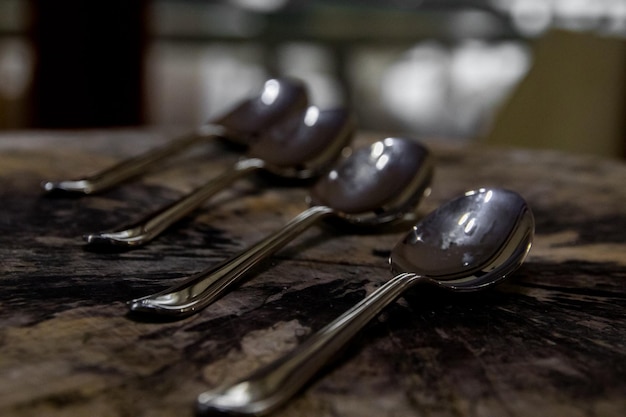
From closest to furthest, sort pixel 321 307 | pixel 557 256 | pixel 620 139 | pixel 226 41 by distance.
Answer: pixel 321 307
pixel 557 256
pixel 620 139
pixel 226 41

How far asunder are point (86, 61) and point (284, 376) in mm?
1745

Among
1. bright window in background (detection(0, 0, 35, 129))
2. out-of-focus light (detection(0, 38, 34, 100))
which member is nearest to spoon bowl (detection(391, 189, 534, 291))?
bright window in background (detection(0, 0, 35, 129))

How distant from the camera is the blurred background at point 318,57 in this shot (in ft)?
6.22

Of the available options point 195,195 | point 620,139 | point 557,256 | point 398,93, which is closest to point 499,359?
point 557,256

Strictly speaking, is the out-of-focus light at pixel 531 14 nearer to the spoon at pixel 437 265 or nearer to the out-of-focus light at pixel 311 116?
the out-of-focus light at pixel 311 116

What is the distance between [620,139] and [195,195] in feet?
3.21

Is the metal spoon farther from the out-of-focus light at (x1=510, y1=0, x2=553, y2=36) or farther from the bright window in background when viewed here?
the out-of-focus light at (x1=510, y1=0, x2=553, y2=36)

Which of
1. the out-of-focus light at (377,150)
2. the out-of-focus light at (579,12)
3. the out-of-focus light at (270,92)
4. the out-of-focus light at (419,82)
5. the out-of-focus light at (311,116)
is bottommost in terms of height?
the out-of-focus light at (419,82)

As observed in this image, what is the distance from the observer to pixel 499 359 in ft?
1.05

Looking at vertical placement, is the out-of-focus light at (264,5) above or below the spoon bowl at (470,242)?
above

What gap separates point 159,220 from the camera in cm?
48

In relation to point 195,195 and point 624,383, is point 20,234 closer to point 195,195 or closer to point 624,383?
point 195,195

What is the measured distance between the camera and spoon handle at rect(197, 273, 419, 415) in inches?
10.2

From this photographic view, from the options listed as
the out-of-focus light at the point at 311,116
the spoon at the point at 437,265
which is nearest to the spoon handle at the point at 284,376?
the spoon at the point at 437,265
